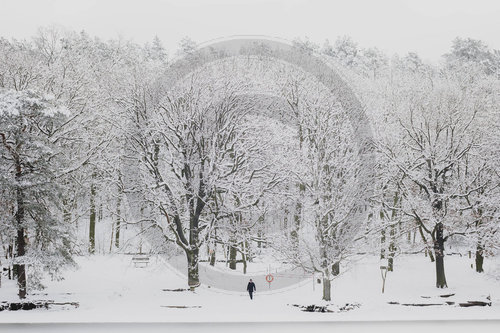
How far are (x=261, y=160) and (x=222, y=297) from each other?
590cm

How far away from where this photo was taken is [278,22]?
15766mm

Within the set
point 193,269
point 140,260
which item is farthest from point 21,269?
point 193,269

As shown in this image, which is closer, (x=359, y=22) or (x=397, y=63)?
(x=359, y=22)

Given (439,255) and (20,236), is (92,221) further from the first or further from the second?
(439,255)

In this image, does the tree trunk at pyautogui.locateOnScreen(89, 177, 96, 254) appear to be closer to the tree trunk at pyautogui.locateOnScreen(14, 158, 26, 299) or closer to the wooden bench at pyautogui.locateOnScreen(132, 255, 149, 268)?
the wooden bench at pyautogui.locateOnScreen(132, 255, 149, 268)

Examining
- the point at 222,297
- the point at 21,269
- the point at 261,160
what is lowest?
the point at 222,297

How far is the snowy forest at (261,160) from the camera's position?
1745 cm

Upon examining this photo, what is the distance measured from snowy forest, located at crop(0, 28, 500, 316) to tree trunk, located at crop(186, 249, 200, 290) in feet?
0.18

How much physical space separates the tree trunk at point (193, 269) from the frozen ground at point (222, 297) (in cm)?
37

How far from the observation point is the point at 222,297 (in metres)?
16.4


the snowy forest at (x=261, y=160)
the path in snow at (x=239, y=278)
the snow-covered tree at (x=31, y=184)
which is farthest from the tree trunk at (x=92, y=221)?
the snow-covered tree at (x=31, y=184)

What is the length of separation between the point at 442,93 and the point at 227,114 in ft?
31.3

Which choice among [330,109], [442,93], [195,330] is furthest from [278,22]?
[195,330]

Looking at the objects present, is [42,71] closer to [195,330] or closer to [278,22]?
[278,22]
